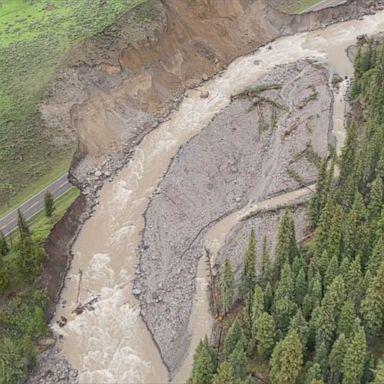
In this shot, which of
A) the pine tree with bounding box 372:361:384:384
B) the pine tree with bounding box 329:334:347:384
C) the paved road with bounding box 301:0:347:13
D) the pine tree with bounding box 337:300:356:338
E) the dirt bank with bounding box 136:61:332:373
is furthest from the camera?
the paved road with bounding box 301:0:347:13

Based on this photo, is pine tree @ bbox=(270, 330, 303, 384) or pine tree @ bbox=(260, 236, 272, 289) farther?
pine tree @ bbox=(260, 236, 272, 289)

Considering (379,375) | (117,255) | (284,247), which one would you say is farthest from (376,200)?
(117,255)

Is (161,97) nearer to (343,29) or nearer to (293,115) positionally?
(293,115)

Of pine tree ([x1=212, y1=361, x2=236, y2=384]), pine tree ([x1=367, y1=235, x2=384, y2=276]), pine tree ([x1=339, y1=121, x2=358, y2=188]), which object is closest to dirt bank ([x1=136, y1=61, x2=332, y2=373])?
pine tree ([x1=339, y1=121, x2=358, y2=188])

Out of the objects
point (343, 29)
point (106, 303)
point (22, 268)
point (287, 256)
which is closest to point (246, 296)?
point (287, 256)

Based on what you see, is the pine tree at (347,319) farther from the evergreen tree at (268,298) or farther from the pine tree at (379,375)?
the evergreen tree at (268,298)

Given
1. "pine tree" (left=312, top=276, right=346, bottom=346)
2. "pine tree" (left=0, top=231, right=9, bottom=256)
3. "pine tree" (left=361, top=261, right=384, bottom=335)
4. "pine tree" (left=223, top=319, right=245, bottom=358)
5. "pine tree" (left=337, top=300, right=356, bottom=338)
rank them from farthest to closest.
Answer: "pine tree" (left=0, top=231, right=9, bottom=256)
"pine tree" (left=223, top=319, right=245, bottom=358)
"pine tree" (left=312, top=276, right=346, bottom=346)
"pine tree" (left=361, top=261, right=384, bottom=335)
"pine tree" (left=337, top=300, right=356, bottom=338)

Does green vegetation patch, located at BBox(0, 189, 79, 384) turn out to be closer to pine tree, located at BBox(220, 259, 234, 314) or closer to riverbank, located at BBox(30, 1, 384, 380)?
riverbank, located at BBox(30, 1, 384, 380)
